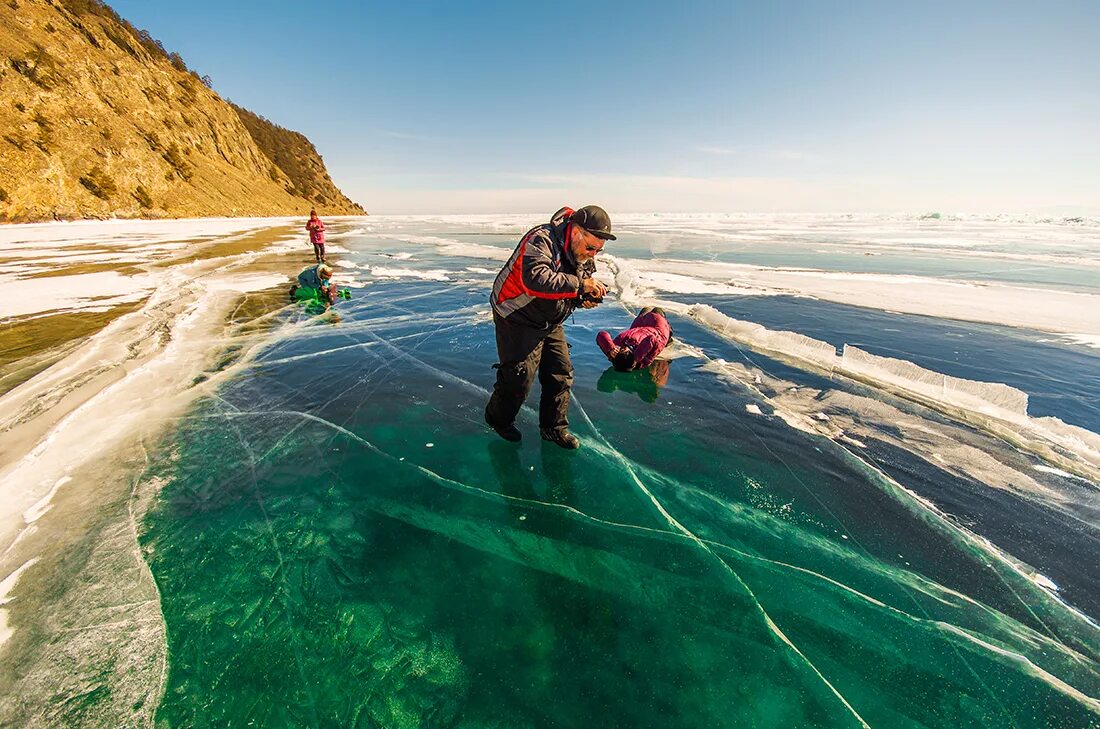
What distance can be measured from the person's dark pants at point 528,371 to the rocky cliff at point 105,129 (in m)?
39.3

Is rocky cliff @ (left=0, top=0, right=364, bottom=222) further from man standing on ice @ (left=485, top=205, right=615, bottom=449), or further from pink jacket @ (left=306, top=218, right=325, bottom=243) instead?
man standing on ice @ (left=485, top=205, right=615, bottom=449)

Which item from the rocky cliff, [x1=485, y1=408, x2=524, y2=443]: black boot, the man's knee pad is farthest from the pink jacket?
the rocky cliff

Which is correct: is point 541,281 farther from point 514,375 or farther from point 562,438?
point 562,438

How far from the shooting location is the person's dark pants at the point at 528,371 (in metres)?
3.12

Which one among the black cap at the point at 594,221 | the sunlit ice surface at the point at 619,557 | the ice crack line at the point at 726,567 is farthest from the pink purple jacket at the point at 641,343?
the black cap at the point at 594,221

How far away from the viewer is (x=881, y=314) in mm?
7715

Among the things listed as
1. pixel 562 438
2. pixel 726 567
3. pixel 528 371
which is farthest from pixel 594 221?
pixel 726 567

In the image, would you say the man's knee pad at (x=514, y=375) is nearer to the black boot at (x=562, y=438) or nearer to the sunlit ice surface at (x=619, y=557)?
the black boot at (x=562, y=438)

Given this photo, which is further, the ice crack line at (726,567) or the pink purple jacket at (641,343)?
the pink purple jacket at (641,343)

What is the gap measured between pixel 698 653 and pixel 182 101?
67187mm

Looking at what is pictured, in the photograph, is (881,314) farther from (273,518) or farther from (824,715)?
(273,518)

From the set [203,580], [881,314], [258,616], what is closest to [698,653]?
[258,616]

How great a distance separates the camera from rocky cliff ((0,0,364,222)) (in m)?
27.2

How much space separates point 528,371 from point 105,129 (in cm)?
4877
